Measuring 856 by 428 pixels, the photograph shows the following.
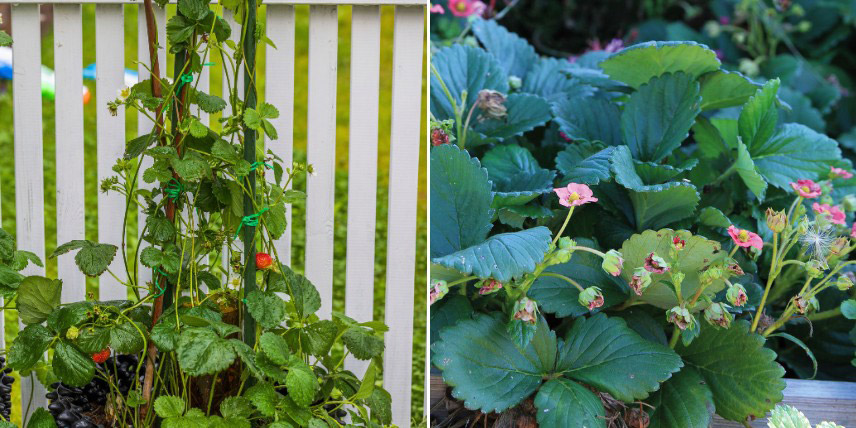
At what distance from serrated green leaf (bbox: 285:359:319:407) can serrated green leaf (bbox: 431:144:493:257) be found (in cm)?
28

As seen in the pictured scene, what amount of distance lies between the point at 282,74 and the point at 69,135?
0.46 m

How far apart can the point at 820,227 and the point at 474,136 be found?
55 cm

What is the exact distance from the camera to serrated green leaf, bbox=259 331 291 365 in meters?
1.17

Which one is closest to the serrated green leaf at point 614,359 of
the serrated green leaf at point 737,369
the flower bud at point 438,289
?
the serrated green leaf at point 737,369

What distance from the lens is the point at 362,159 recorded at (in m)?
1.68

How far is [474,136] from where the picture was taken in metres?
1.35

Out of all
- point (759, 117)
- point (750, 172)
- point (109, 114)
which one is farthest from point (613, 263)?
point (109, 114)

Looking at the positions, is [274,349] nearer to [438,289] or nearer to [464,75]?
[438,289]

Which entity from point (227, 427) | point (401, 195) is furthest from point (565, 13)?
point (227, 427)

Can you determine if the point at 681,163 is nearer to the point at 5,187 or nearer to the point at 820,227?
the point at 820,227

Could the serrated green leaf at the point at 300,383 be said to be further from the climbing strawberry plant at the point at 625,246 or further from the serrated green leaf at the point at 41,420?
the serrated green leaf at the point at 41,420

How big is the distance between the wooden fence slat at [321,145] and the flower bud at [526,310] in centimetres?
71

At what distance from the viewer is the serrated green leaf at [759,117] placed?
1.27m

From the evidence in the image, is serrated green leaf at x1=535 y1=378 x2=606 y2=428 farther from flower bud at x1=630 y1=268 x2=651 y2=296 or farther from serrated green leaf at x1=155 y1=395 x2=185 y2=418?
serrated green leaf at x1=155 y1=395 x2=185 y2=418
